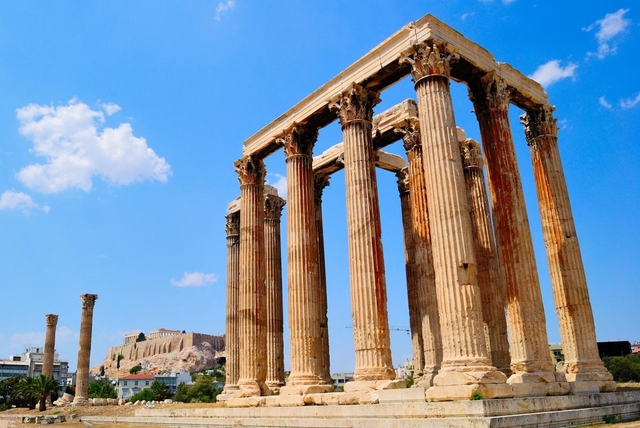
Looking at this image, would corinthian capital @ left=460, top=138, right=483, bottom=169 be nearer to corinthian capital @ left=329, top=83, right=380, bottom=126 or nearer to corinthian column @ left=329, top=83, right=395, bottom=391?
corinthian capital @ left=329, top=83, right=380, bottom=126

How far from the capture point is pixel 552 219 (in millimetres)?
22922

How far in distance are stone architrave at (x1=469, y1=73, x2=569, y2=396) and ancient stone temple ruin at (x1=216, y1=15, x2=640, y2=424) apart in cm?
5

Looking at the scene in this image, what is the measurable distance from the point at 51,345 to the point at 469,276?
61.5 m

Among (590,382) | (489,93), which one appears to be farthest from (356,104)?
(590,382)

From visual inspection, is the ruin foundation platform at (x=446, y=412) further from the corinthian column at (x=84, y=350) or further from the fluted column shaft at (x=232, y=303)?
the corinthian column at (x=84, y=350)

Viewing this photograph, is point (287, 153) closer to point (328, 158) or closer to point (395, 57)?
point (328, 158)

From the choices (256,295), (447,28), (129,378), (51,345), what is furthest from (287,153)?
(129,378)

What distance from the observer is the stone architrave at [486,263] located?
22.7 m

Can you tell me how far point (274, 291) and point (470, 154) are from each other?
486 inches

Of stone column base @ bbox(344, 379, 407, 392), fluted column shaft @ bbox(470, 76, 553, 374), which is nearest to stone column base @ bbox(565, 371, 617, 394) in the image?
fluted column shaft @ bbox(470, 76, 553, 374)

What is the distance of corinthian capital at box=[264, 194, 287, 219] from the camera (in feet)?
109

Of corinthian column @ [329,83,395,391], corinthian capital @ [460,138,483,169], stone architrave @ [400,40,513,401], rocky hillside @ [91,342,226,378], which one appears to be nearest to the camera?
stone architrave @ [400,40,513,401]

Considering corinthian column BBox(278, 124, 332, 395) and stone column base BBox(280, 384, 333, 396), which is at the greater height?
corinthian column BBox(278, 124, 332, 395)

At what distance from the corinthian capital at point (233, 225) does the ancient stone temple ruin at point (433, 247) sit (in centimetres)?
746
